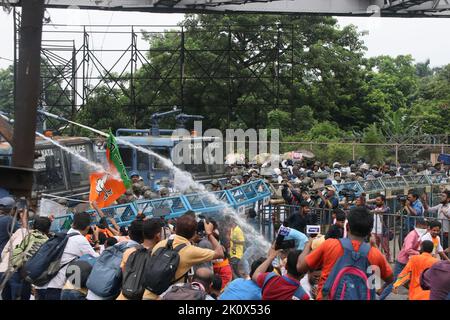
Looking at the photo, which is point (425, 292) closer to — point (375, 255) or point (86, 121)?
point (375, 255)

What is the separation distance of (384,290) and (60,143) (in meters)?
11.8

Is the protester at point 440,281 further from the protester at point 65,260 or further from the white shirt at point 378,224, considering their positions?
the white shirt at point 378,224

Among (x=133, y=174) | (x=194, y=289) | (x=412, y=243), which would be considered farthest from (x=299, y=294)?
(x=133, y=174)

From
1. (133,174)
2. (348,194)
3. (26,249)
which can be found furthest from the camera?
(133,174)

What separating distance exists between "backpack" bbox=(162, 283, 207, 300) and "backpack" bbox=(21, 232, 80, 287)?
5.46ft

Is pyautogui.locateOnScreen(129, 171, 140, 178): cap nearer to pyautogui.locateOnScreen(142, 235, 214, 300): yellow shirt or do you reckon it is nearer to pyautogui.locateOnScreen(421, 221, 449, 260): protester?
pyautogui.locateOnScreen(421, 221, 449, 260): protester

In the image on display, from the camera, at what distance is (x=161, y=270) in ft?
19.9

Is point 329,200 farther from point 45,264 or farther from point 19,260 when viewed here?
point 45,264

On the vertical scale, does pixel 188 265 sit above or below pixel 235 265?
above

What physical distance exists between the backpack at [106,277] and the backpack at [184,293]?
74 centimetres

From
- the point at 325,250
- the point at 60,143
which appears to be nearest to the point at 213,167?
the point at 60,143

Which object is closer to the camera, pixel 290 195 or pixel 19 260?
pixel 19 260

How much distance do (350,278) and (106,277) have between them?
2.25 metres

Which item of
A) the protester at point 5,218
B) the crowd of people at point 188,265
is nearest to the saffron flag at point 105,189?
the crowd of people at point 188,265
